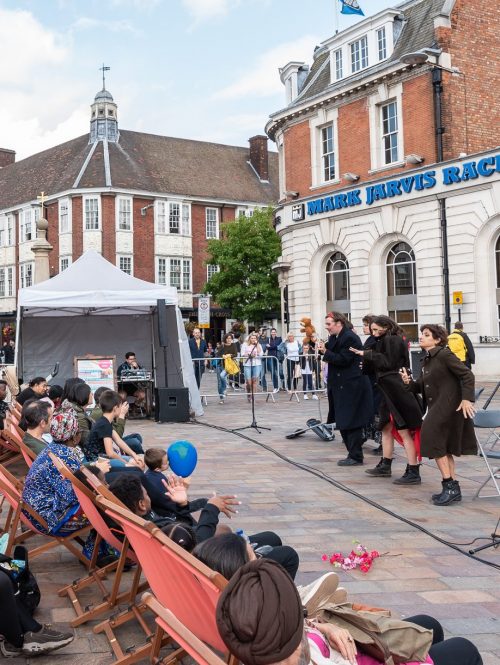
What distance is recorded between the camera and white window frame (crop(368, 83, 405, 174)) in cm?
2494

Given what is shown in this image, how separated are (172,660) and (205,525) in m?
0.77

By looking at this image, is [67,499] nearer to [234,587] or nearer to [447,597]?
[447,597]

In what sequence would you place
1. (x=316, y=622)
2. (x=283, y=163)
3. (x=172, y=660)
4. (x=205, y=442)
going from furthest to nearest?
(x=283, y=163) → (x=205, y=442) → (x=172, y=660) → (x=316, y=622)

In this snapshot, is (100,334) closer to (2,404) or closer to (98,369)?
(98,369)

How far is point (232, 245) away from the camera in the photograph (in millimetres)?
44344

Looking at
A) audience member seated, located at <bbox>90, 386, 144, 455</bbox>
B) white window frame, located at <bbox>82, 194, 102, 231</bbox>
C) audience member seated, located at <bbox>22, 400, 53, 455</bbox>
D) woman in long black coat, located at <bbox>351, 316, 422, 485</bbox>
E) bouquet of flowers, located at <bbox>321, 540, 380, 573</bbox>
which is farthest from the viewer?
white window frame, located at <bbox>82, 194, 102, 231</bbox>

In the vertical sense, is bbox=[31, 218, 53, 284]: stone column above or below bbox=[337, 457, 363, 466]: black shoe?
above

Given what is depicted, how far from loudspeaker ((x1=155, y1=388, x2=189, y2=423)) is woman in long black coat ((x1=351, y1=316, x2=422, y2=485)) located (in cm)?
665

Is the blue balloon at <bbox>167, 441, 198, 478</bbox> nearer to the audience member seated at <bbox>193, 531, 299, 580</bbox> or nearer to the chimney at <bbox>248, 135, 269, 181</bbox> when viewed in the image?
the audience member seated at <bbox>193, 531, 299, 580</bbox>

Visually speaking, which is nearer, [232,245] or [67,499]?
[67,499]

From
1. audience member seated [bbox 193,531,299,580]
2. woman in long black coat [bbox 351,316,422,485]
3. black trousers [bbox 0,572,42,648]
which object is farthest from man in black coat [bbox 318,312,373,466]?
audience member seated [bbox 193,531,299,580]

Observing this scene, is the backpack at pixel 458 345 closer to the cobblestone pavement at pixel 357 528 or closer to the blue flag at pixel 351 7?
the cobblestone pavement at pixel 357 528

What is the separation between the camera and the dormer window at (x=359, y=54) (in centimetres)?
2650

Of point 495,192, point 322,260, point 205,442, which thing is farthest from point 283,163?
point 205,442
